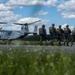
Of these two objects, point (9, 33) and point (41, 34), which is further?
point (9, 33)

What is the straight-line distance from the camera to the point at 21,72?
3.05 meters

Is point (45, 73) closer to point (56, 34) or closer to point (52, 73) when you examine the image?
point (52, 73)

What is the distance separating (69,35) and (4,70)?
22761mm

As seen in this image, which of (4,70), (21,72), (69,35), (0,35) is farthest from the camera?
(0,35)

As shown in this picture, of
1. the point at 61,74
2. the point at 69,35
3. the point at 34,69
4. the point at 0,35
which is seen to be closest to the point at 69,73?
the point at 61,74

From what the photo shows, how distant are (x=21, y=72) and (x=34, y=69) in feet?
0.42

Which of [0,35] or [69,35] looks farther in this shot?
[0,35]

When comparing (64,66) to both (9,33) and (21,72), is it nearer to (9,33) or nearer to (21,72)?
(21,72)

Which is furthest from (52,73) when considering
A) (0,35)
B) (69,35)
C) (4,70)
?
(0,35)

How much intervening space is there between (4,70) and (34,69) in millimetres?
427

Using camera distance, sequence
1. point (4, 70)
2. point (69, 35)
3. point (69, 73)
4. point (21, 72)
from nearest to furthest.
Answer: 1. point (69, 73)
2. point (21, 72)
3. point (4, 70)
4. point (69, 35)

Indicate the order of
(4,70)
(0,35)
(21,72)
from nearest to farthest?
1. (21,72)
2. (4,70)
3. (0,35)

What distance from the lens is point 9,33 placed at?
251 ft

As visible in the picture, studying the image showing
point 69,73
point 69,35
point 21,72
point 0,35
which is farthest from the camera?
point 0,35
